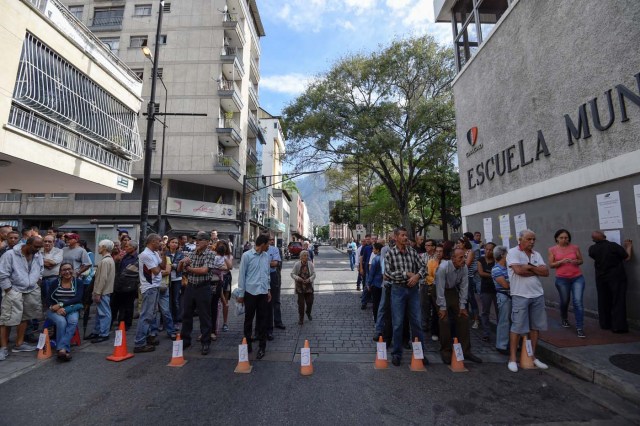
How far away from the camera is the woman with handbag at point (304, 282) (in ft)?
23.3

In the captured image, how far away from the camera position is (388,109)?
20.7m

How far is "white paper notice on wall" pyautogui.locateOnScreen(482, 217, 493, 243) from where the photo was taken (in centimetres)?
1079

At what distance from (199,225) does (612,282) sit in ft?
79.3

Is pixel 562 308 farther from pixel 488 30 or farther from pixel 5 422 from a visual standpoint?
pixel 488 30

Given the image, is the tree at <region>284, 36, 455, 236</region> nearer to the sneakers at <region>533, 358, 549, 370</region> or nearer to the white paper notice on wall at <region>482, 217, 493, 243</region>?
the white paper notice on wall at <region>482, 217, 493, 243</region>

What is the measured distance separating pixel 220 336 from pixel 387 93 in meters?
19.8

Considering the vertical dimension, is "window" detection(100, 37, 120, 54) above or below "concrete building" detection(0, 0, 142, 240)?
above

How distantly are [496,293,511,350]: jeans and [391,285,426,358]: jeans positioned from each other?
1.41 meters

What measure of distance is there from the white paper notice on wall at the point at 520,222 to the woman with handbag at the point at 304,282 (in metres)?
6.23

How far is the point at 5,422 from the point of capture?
10.3 feet

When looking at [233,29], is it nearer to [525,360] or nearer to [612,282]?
[612,282]

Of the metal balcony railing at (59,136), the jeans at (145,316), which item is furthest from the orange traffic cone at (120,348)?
the metal balcony railing at (59,136)

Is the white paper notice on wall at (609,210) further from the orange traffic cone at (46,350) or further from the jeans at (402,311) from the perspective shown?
the orange traffic cone at (46,350)

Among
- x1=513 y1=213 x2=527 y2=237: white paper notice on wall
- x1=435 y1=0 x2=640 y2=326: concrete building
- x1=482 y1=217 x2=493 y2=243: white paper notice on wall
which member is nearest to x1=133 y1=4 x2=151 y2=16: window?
x1=435 y1=0 x2=640 y2=326: concrete building
